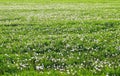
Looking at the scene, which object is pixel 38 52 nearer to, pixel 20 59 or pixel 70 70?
pixel 20 59

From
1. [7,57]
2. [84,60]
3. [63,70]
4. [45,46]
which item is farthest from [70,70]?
[45,46]

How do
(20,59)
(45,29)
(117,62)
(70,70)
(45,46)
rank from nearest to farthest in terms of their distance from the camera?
(70,70) → (117,62) → (20,59) → (45,46) → (45,29)

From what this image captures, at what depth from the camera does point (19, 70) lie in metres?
10.5

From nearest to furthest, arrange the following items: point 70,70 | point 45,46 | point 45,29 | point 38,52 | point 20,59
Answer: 1. point 70,70
2. point 20,59
3. point 38,52
4. point 45,46
5. point 45,29

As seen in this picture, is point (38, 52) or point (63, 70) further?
point (38, 52)

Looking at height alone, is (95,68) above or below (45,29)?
above

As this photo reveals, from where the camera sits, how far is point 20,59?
12.1 metres

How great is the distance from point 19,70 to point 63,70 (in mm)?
1583

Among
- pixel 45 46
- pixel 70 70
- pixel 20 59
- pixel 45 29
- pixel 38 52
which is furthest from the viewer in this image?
pixel 45 29

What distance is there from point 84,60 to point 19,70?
267 centimetres

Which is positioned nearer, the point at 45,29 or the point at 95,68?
the point at 95,68

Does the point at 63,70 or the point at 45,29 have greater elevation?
the point at 63,70

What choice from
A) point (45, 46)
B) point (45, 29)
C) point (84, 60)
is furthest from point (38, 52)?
point (45, 29)

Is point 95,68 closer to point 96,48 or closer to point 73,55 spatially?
point 73,55
